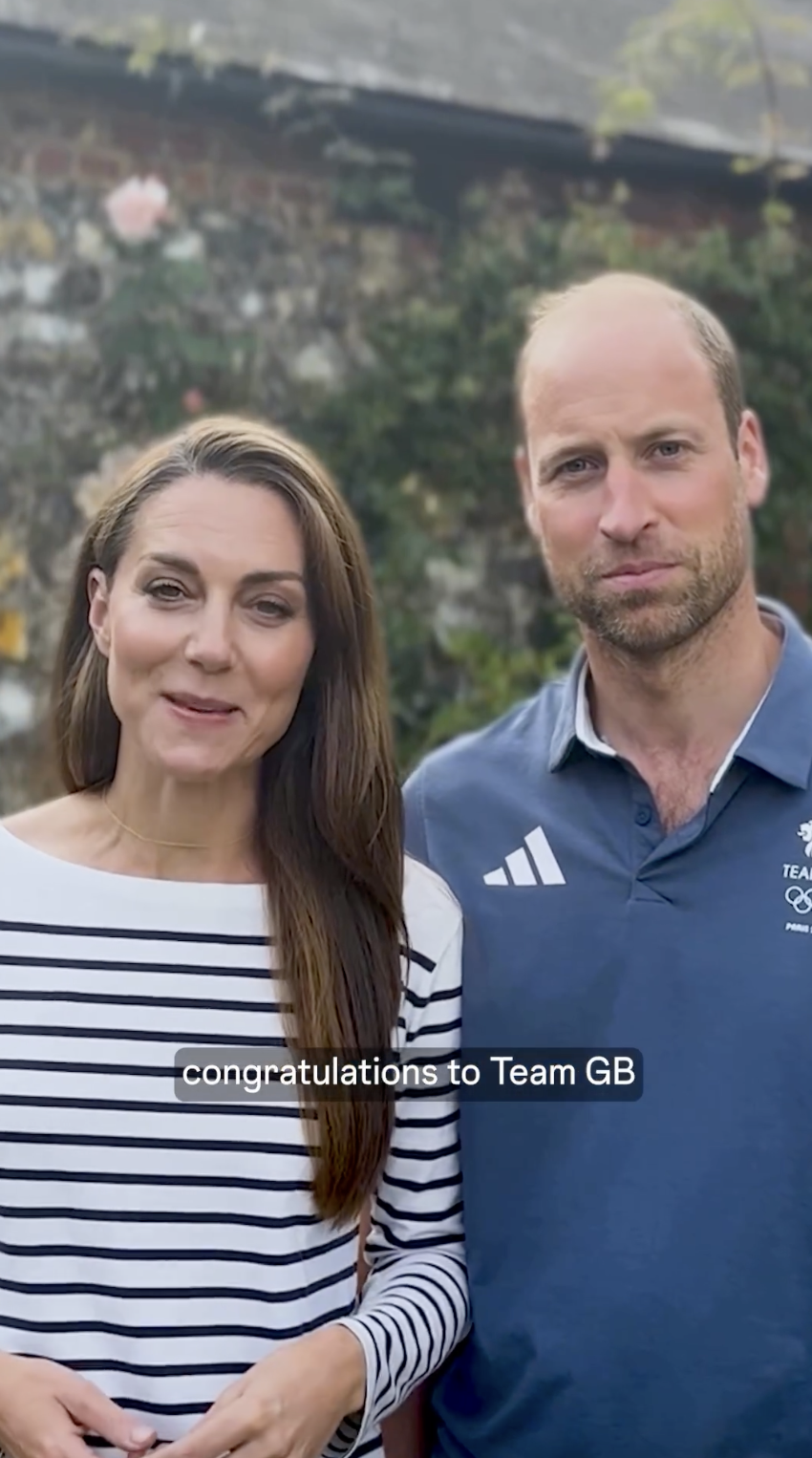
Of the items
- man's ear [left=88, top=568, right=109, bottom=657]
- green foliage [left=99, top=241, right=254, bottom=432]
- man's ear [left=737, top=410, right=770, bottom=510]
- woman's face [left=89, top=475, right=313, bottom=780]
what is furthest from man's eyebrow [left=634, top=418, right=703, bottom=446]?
green foliage [left=99, top=241, right=254, bottom=432]

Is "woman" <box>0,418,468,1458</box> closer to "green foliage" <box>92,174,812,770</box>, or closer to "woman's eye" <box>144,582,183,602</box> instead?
"woman's eye" <box>144,582,183,602</box>

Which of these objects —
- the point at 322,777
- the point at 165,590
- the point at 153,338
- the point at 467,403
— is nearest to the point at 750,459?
the point at 322,777

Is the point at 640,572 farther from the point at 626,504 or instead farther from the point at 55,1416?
the point at 55,1416

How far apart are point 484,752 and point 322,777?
1.02 ft

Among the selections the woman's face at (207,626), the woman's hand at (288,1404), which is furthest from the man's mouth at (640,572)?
the woman's hand at (288,1404)

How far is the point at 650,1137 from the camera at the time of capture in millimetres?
2049

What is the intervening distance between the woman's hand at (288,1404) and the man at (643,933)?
0.26 meters

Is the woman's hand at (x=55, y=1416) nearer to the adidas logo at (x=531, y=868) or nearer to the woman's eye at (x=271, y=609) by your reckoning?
the adidas logo at (x=531, y=868)

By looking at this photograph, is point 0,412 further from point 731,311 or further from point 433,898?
point 433,898

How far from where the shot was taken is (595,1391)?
205 centimetres

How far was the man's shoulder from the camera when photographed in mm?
2385

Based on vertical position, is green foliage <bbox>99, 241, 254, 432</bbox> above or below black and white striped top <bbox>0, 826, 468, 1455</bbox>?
above

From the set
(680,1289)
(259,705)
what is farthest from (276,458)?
(680,1289)

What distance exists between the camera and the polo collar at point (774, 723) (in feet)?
7.07
